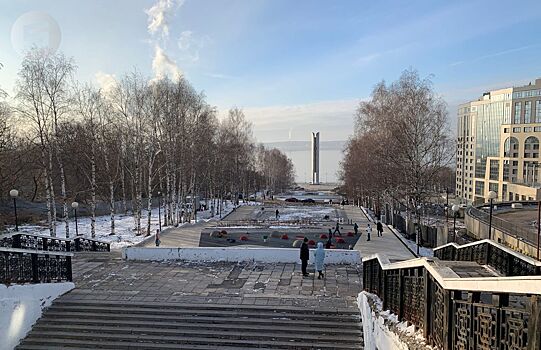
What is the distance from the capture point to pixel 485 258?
22.9ft

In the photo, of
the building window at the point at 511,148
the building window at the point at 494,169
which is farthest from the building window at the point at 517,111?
the building window at the point at 494,169

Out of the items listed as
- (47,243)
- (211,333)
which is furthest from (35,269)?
Result: (47,243)

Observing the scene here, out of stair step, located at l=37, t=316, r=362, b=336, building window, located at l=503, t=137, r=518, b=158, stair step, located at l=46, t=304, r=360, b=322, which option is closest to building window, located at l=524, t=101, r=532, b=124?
building window, located at l=503, t=137, r=518, b=158

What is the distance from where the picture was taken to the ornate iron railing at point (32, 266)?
8.42 metres

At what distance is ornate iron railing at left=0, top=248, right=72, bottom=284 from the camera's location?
332 inches

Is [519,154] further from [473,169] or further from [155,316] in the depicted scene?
[155,316]

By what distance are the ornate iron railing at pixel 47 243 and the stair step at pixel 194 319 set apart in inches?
151

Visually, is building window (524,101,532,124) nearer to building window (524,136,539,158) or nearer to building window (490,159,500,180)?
building window (524,136,539,158)

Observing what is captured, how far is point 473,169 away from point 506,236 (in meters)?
65.6

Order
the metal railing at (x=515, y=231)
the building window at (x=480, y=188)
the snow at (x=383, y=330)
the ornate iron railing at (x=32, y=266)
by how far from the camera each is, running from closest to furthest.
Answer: the snow at (x=383, y=330)
the ornate iron railing at (x=32, y=266)
the metal railing at (x=515, y=231)
the building window at (x=480, y=188)

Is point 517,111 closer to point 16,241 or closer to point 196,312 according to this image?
point 196,312

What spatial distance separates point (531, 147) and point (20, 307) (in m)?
71.8

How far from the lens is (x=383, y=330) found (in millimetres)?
5914

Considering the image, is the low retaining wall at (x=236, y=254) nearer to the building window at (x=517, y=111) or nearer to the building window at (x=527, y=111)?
the building window at (x=527, y=111)
